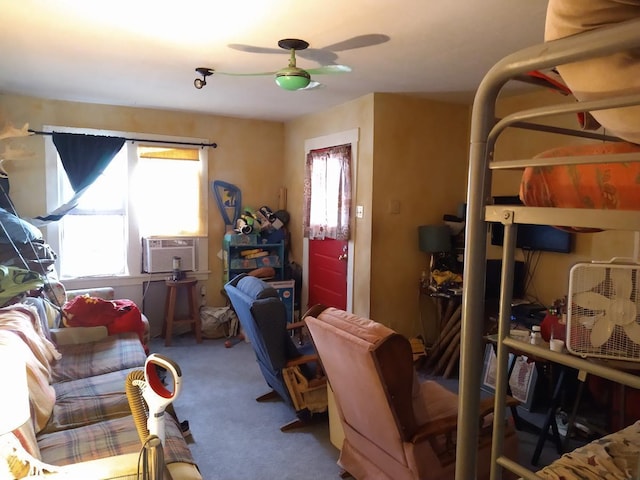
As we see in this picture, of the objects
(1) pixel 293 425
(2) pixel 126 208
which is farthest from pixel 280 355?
(2) pixel 126 208

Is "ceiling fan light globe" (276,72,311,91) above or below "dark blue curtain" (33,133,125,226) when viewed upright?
above

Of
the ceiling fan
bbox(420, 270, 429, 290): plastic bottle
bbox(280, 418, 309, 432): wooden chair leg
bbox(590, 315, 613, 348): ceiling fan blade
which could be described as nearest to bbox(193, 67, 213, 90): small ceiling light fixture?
the ceiling fan

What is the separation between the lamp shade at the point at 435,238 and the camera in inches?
156

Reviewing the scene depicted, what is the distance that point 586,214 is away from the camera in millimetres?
838

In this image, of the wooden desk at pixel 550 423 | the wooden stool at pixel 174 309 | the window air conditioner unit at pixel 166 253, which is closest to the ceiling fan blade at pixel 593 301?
the wooden desk at pixel 550 423

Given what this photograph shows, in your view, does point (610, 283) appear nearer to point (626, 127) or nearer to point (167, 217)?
point (626, 127)

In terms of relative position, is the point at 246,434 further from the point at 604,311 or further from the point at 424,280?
the point at 604,311

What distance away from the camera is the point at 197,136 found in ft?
16.3

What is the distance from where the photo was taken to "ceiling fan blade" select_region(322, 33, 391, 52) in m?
2.50

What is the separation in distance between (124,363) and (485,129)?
276 centimetres

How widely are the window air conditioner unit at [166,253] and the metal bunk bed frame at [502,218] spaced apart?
4172 mm

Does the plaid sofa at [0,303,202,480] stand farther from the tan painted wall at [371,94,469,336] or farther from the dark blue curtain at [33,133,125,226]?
the tan painted wall at [371,94,469,336]

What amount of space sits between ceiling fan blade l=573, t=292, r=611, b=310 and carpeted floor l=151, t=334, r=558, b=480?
1.63 m

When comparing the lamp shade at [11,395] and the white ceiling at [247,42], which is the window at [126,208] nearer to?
the white ceiling at [247,42]
